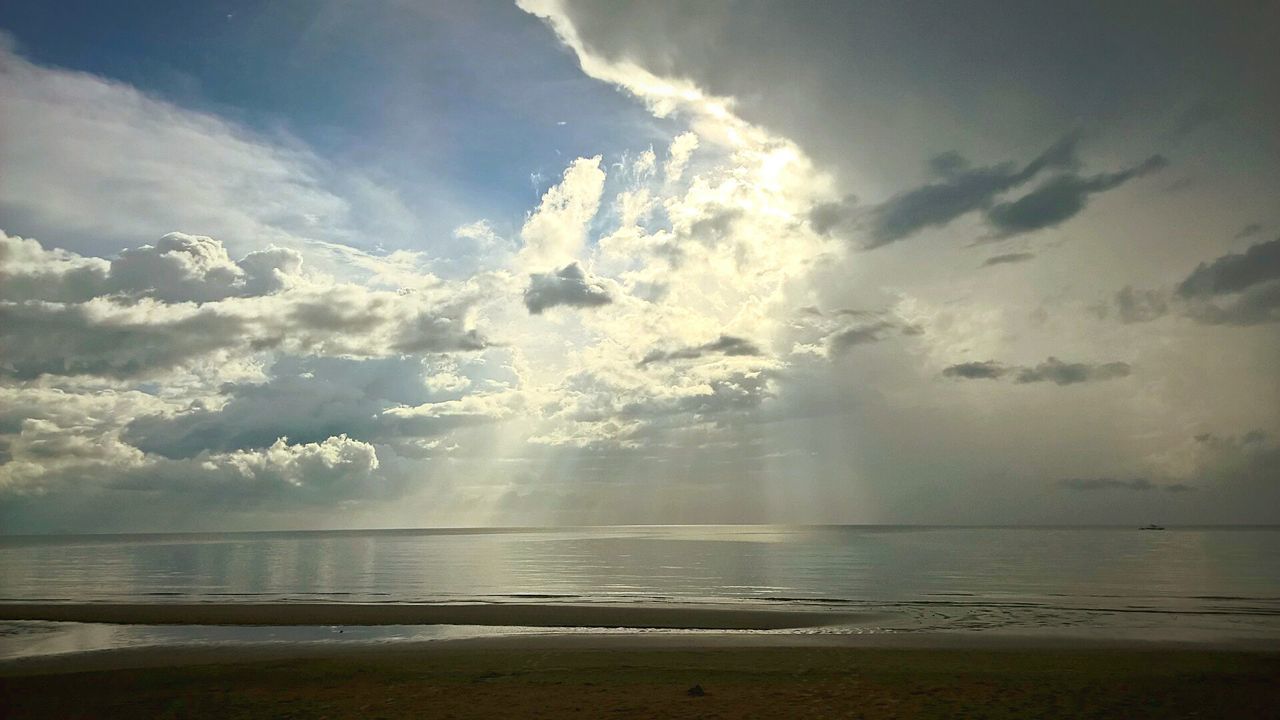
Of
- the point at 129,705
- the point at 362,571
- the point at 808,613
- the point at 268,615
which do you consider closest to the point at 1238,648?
the point at 808,613

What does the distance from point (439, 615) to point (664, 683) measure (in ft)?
81.7

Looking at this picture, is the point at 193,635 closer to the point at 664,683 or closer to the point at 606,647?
the point at 606,647

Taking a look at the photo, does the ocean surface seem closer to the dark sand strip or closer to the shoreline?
the shoreline

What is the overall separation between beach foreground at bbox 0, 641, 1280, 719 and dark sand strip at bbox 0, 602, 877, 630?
9.58 m

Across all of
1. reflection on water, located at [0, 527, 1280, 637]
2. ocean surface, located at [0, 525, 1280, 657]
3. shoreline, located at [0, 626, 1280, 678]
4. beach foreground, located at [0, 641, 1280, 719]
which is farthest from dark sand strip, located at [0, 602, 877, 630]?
beach foreground, located at [0, 641, 1280, 719]

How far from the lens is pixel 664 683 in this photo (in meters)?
23.8

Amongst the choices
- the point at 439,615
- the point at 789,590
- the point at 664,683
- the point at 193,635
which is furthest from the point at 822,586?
the point at 193,635

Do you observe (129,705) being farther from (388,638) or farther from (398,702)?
(388,638)

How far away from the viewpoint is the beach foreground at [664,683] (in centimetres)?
2061

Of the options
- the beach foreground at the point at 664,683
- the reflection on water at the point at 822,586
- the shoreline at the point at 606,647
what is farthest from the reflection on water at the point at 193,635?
the reflection on water at the point at 822,586

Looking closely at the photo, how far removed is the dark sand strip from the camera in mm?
41438

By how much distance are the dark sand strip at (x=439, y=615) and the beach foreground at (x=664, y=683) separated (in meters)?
9.58

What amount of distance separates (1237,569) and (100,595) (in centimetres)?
11355

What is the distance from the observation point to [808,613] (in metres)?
45.0
